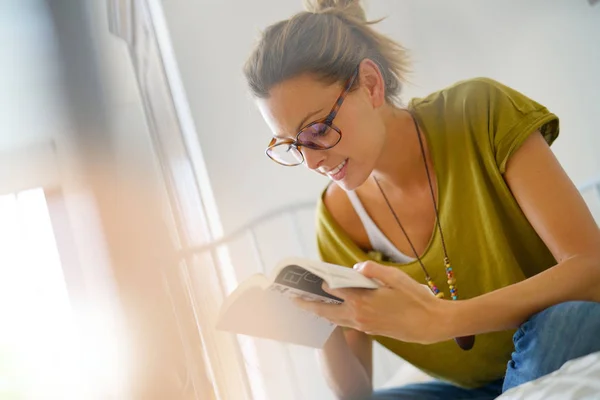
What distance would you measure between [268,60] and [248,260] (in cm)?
35

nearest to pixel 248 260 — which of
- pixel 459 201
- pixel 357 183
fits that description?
pixel 357 183

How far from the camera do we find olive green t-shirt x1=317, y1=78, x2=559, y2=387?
33.6 inches

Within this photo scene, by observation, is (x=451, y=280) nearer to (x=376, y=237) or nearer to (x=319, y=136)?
(x=376, y=237)

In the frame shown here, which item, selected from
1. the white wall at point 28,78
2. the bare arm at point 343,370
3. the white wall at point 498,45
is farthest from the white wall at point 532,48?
the white wall at point 28,78

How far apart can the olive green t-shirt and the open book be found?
0.69 feet

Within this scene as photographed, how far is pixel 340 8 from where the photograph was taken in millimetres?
896

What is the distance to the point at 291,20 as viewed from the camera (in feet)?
2.89

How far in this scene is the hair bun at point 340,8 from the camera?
2.93 feet

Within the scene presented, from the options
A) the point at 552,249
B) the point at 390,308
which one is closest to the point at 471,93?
the point at 552,249

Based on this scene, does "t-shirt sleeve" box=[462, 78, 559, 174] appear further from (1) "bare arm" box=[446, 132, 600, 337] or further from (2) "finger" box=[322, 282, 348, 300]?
(2) "finger" box=[322, 282, 348, 300]

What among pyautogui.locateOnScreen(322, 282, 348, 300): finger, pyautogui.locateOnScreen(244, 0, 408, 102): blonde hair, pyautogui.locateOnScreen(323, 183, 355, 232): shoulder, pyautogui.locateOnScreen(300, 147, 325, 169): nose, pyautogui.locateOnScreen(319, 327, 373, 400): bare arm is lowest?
pyautogui.locateOnScreen(319, 327, 373, 400): bare arm

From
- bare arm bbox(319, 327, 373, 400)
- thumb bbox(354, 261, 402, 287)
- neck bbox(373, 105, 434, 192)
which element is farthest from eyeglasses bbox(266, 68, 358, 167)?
bare arm bbox(319, 327, 373, 400)

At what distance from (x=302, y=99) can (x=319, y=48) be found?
0.08 m

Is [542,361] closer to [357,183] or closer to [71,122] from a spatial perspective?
[357,183]
